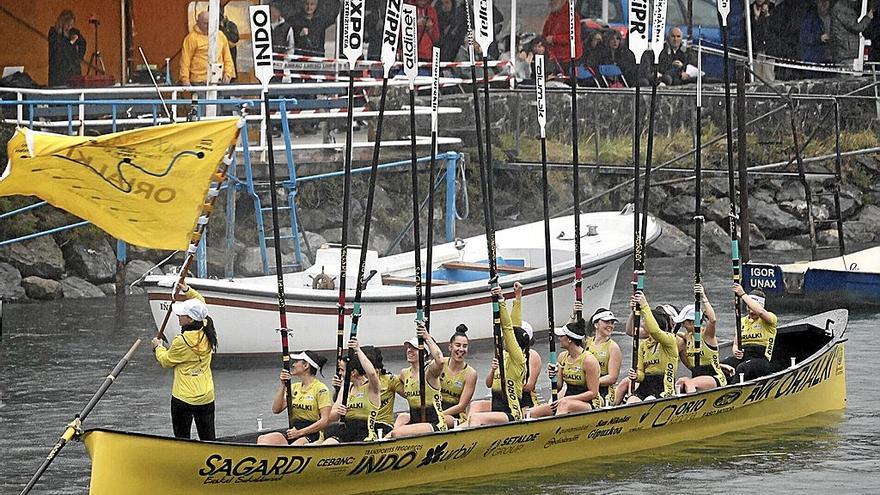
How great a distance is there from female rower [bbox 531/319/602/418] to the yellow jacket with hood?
3.30 m

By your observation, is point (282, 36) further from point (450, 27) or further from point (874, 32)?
point (874, 32)

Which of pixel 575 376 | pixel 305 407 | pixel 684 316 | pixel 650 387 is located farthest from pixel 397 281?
pixel 305 407

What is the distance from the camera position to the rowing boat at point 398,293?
19828 mm

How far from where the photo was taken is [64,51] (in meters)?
25.6

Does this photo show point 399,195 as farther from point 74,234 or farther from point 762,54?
point 762,54

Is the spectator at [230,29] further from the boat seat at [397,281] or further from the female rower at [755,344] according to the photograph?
the female rower at [755,344]

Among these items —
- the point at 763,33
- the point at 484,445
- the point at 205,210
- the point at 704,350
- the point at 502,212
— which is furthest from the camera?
the point at 763,33

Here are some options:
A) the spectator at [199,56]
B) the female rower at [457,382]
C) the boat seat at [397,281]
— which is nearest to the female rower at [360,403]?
the female rower at [457,382]

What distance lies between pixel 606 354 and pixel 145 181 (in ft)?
16.1

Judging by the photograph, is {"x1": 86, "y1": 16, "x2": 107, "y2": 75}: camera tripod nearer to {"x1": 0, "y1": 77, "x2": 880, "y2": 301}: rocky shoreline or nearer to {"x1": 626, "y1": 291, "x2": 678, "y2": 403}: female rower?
{"x1": 0, "y1": 77, "x2": 880, "y2": 301}: rocky shoreline

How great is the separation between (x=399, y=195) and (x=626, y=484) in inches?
552

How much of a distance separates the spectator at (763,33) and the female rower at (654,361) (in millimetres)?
16391

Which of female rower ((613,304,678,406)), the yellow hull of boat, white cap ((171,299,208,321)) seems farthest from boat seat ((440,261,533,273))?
white cap ((171,299,208,321))

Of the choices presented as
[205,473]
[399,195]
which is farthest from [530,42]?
[205,473]
